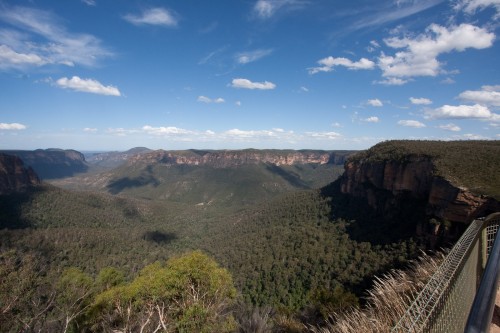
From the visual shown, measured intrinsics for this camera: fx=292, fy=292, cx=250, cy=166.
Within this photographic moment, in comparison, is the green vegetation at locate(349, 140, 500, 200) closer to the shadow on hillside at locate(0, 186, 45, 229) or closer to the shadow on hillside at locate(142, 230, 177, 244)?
the shadow on hillside at locate(142, 230, 177, 244)

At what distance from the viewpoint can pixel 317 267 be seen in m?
39.8

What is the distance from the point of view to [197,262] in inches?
765

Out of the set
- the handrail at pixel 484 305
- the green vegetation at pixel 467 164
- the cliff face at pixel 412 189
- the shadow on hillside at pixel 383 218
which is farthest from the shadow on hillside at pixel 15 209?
the handrail at pixel 484 305

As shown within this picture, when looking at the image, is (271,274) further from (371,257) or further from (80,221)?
(80,221)

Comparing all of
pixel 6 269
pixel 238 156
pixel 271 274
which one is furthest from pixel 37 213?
pixel 238 156

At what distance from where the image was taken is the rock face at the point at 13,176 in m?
89.3

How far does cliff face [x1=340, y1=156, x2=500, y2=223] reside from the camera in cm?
2873

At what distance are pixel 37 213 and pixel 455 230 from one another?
88140mm

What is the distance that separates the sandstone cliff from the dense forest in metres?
0.77

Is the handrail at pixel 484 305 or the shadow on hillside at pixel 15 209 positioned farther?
the shadow on hillside at pixel 15 209

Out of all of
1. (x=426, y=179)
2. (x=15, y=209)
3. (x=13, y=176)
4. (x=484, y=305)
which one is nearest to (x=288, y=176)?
(x=13, y=176)

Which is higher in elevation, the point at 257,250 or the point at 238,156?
the point at 238,156

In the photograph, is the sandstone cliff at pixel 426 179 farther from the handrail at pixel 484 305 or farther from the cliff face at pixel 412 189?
the handrail at pixel 484 305

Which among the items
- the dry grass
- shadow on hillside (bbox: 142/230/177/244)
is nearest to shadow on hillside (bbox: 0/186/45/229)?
shadow on hillside (bbox: 142/230/177/244)
